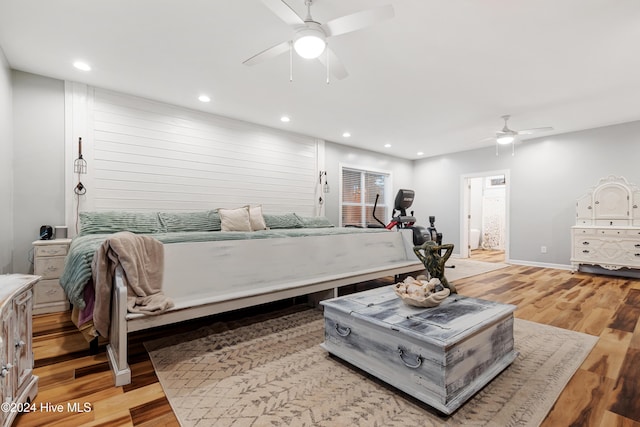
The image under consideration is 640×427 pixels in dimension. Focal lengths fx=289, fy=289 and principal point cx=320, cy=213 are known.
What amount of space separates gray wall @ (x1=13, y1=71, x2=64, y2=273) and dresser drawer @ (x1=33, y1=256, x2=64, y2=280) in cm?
50

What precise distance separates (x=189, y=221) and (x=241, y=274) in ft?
5.50

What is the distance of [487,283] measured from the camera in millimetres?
4207

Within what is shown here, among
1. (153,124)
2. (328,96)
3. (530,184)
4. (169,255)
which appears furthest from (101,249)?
(530,184)

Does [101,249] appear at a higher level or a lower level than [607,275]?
higher

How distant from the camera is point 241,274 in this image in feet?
7.88

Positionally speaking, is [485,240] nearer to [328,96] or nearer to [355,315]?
[328,96]

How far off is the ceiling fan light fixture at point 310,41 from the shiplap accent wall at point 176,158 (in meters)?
2.77

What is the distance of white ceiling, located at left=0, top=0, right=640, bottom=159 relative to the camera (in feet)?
7.30

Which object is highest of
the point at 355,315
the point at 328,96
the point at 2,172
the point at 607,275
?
the point at 328,96

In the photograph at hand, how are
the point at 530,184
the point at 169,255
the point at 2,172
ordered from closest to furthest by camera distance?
the point at 169,255 → the point at 2,172 → the point at 530,184

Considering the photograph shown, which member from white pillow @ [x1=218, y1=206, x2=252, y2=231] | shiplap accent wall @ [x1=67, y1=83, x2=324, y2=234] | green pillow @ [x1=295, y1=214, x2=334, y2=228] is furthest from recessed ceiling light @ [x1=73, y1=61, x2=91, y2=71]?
green pillow @ [x1=295, y1=214, x2=334, y2=228]

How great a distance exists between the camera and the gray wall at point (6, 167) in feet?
9.00

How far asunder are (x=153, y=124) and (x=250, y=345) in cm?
332

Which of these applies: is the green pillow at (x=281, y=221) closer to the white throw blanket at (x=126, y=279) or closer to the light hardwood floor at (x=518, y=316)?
the light hardwood floor at (x=518, y=316)
